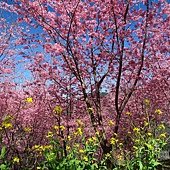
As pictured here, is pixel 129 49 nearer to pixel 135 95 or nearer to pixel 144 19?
pixel 144 19

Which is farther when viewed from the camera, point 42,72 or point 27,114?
point 27,114

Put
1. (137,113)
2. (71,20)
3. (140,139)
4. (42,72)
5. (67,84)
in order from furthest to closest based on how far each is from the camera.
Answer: (137,113) → (67,84) → (42,72) → (71,20) → (140,139)

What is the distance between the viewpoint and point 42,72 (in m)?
11.8

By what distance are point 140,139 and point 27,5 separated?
518cm

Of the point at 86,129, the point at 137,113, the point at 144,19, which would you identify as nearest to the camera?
the point at 144,19

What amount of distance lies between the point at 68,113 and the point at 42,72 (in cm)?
359

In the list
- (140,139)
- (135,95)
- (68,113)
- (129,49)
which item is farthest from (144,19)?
(135,95)

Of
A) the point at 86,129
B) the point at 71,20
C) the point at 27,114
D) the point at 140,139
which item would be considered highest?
the point at 71,20

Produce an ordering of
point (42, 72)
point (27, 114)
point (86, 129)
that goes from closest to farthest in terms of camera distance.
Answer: point (42, 72) → point (86, 129) → point (27, 114)

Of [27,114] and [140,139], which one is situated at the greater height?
[27,114]

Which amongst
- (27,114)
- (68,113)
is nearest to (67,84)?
(68,113)

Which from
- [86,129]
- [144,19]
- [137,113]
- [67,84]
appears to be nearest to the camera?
[144,19]

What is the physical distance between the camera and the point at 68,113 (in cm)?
1488

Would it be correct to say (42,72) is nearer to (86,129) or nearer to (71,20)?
(71,20)
